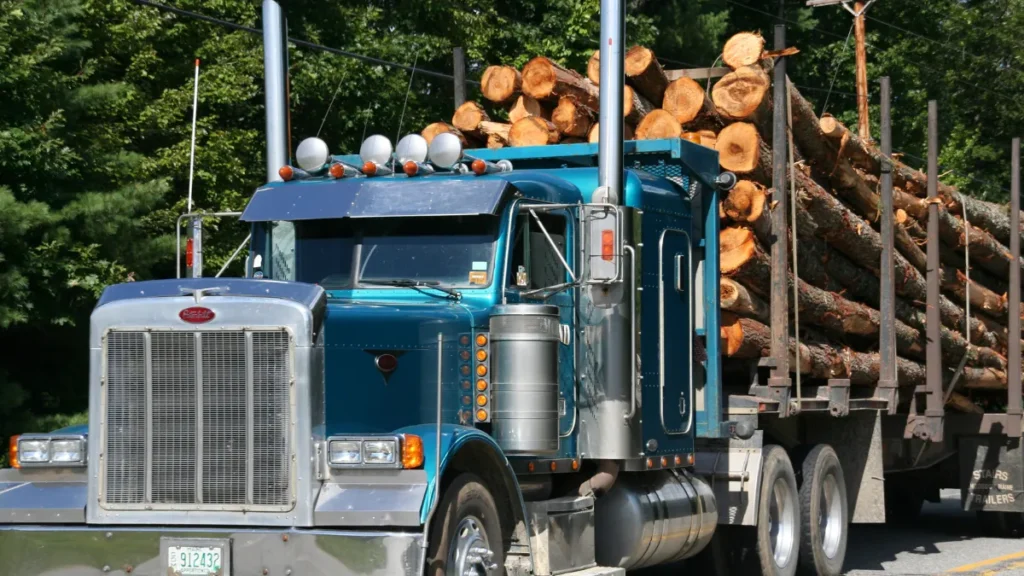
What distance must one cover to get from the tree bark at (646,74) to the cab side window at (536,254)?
319cm

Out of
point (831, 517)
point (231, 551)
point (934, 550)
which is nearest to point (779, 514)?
point (831, 517)

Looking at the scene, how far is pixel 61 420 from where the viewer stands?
16141 mm

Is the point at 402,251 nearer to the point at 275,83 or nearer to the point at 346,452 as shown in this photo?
the point at 346,452

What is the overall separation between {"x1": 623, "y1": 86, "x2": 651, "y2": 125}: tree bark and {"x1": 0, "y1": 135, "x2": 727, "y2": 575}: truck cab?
117 cm

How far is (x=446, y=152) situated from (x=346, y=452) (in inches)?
95.0

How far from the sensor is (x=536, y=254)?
9.06m

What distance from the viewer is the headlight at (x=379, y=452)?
7367 millimetres

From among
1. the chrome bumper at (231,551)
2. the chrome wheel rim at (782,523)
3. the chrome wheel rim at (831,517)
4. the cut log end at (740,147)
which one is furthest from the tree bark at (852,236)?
the chrome bumper at (231,551)

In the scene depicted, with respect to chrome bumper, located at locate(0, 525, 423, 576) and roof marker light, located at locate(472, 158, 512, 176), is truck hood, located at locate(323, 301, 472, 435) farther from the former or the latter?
roof marker light, located at locate(472, 158, 512, 176)

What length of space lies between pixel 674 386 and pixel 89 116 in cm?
965

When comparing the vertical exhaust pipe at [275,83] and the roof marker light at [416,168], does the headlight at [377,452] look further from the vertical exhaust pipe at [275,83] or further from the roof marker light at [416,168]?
the vertical exhaust pipe at [275,83]

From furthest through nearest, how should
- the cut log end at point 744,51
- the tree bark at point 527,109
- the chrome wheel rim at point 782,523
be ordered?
the tree bark at point 527,109 → the cut log end at point 744,51 → the chrome wheel rim at point 782,523

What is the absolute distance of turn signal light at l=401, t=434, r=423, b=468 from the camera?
739 cm

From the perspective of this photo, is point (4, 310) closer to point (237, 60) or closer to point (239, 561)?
point (237, 60)
